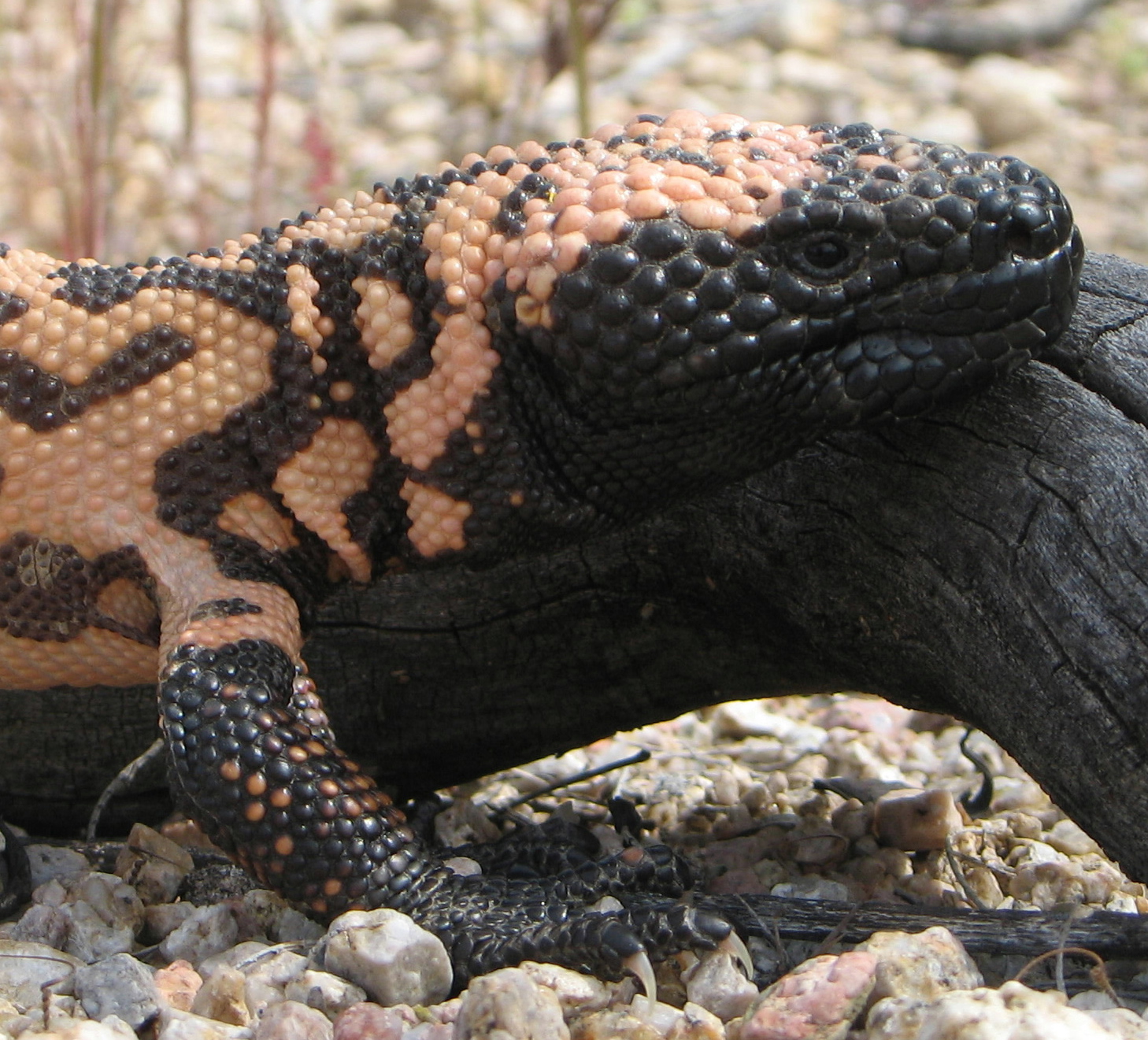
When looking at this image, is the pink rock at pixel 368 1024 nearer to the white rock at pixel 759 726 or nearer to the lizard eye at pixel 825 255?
the lizard eye at pixel 825 255

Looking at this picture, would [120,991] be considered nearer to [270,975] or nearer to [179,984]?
[179,984]

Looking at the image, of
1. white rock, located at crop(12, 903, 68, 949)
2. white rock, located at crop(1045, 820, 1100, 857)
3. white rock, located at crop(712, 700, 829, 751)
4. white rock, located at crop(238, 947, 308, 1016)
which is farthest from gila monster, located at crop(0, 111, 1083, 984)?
white rock, located at crop(712, 700, 829, 751)

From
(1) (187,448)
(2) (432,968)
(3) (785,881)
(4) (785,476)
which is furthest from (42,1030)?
(4) (785,476)

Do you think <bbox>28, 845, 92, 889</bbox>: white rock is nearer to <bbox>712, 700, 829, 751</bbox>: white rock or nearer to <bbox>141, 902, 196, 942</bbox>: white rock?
<bbox>141, 902, 196, 942</bbox>: white rock

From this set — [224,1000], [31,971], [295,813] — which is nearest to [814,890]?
[295,813]

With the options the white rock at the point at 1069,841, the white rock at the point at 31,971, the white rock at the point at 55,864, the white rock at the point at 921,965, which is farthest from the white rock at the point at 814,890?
the white rock at the point at 55,864

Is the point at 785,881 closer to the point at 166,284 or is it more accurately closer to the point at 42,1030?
the point at 42,1030

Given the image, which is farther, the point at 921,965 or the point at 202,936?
the point at 202,936
